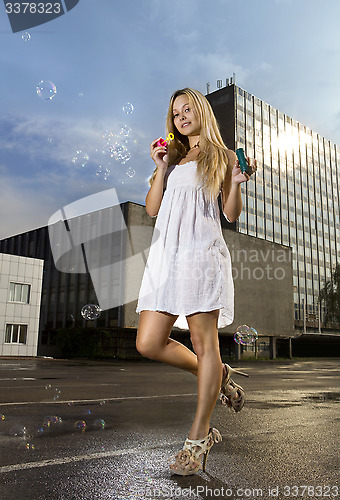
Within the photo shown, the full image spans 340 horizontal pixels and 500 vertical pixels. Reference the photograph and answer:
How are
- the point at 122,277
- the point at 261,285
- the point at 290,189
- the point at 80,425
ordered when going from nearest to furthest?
the point at 80,425 < the point at 122,277 < the point at 261,285 < the point at 290,189

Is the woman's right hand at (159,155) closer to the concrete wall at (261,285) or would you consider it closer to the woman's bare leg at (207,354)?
the woman's bare leg at (207,354)

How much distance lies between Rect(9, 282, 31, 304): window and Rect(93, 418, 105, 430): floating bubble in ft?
97.0

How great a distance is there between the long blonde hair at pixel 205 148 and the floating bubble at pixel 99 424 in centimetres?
192

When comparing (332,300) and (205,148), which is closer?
(205,148)

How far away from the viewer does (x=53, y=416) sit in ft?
13.6

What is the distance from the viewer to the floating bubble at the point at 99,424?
12.0ft

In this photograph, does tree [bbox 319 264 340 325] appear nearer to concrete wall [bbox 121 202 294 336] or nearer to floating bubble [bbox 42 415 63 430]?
concrete wall [bbox 121 202 294 336]

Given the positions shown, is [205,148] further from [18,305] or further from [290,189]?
[290,189]

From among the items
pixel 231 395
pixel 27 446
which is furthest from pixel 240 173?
pixel 27 446

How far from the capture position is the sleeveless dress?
8.42ft

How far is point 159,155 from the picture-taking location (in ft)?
9.30

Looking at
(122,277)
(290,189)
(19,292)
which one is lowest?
(19,292)

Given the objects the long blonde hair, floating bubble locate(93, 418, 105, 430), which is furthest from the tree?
the long blonde hair

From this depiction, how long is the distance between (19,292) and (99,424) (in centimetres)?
3041
